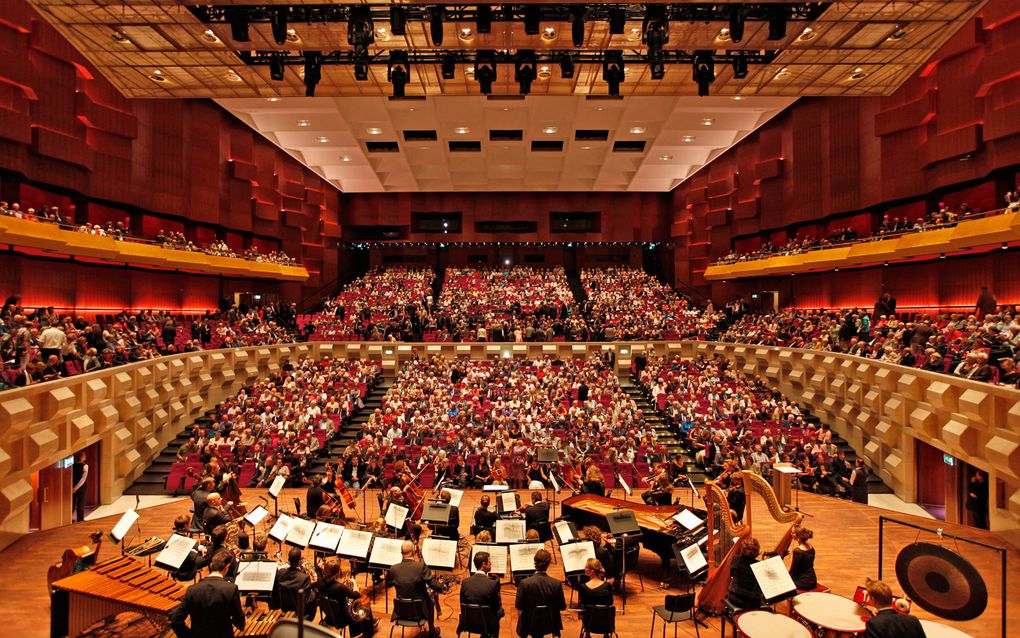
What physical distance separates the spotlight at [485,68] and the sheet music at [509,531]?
7.25 metres

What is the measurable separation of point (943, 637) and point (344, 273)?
28.8 metres

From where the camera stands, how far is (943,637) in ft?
14.9

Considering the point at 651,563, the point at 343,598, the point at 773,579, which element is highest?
the point at 773,579

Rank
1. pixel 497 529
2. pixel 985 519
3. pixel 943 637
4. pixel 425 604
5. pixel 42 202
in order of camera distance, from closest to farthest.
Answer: pixel 943 637
pixel 425 604
pixel 497 529
pixel 985 519
pixel 42 202

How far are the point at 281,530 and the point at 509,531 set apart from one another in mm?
2713

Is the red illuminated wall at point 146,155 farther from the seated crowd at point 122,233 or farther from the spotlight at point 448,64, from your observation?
the spotlight at point 448,64

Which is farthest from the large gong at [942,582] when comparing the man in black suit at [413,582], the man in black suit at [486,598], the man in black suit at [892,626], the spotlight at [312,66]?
the spotlight at [312,66]

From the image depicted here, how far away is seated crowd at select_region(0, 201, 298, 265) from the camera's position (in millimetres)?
12320

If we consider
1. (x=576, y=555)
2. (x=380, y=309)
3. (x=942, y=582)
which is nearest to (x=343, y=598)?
(x=576, y=555)

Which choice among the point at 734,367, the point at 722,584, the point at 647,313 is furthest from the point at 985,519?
the point at 647,313

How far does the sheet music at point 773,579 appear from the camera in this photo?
5070 millimetres

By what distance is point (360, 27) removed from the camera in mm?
8883

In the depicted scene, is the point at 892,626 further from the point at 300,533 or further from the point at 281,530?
the point at 281,530

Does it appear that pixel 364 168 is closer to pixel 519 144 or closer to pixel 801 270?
pixel 519 144
